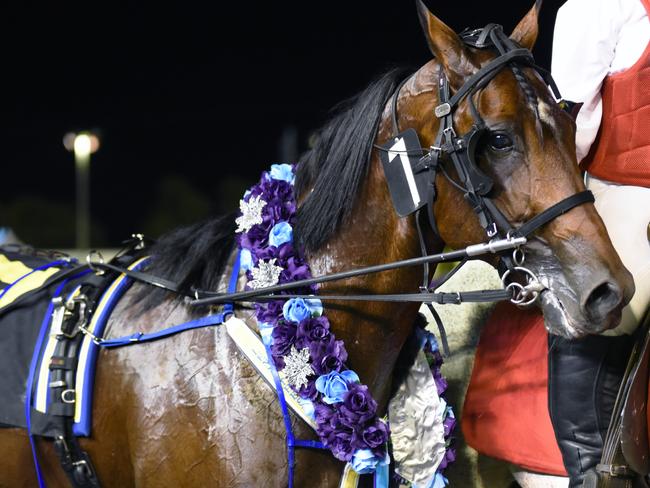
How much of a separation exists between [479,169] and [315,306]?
65 cm

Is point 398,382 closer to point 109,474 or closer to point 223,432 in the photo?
point 223,432

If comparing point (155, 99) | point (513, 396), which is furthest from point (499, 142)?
point (155, 99)

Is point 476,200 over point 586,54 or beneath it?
beneath

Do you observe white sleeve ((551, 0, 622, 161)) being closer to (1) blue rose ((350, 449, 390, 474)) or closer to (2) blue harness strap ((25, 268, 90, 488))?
(1) blue rose ((350, 449, 390, 474))

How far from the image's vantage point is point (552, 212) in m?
1.96

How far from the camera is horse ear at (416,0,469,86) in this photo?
2.10 m

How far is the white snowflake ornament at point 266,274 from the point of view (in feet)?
7.52

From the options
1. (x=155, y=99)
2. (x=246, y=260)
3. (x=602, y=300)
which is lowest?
(x=602, y=300)

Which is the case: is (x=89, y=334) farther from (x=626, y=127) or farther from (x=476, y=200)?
(x=626, y=127)

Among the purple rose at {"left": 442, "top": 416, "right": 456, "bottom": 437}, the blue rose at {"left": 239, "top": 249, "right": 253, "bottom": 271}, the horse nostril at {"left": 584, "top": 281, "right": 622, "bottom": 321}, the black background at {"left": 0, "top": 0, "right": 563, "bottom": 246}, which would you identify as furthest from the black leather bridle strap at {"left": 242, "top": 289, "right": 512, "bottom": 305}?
the black background at {"left": 0, "top": 0, "right": 563, "bottom": 246}

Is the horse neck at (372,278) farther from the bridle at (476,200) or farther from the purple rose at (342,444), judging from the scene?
the purple rose at (342,444)

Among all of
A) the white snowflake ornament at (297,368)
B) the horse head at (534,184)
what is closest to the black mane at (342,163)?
the horse head at (534,184)

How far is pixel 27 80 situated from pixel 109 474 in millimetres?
10943

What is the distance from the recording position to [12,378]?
2559mm
